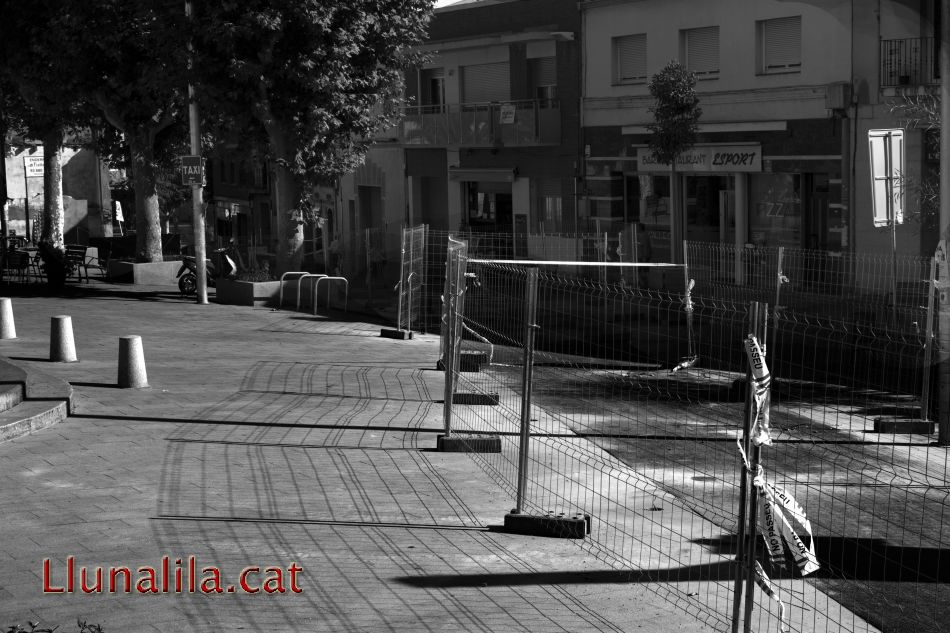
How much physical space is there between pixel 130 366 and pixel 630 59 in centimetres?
2120

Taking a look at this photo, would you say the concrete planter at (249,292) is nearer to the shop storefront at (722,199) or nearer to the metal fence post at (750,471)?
the shop storefront at (722,199)

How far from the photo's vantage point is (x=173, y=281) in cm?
2961

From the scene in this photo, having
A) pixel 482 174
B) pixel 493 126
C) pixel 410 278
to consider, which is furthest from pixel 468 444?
pixel 482 174

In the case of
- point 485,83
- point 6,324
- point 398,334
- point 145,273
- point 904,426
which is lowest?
point 904,426

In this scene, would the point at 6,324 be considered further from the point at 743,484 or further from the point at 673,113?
the point at 673,113

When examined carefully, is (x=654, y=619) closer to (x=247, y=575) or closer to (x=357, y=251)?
(x=247, y=575)

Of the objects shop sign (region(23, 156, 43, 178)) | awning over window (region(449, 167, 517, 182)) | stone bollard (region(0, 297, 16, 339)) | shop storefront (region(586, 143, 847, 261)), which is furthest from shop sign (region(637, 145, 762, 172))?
shop sign (region(23, 156, 43, 178))

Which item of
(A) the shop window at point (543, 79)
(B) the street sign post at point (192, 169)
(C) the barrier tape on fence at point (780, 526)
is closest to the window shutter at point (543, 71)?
(A) the shop window at point (543, 79)

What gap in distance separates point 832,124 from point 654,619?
21.3 metres

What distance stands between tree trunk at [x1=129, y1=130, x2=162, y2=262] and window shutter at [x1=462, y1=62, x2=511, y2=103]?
1141 centimetres

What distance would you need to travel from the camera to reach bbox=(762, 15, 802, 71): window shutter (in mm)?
26984

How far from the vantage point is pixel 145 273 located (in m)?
28.9

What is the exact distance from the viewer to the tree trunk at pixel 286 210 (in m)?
25.6

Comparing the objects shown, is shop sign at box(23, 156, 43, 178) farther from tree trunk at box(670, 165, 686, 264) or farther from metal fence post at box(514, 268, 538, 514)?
metal fence post at box(514, 268, 538, 514)
